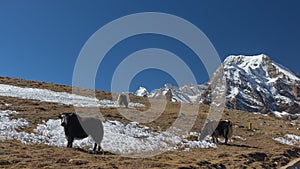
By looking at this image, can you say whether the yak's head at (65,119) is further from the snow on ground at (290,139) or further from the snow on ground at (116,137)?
the snow on ground at (290,139)

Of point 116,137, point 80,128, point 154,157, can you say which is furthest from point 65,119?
point 154,157

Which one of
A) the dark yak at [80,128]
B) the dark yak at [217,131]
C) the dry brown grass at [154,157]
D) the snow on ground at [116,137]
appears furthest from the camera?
the dark yak at [217,131]

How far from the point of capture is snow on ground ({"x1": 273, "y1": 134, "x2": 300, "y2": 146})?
38.0m

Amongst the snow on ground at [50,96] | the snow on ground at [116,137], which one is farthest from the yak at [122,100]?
the snow on ground at [116,137]

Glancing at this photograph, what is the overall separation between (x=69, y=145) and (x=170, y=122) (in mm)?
15877

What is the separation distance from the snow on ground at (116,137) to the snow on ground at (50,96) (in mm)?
12094

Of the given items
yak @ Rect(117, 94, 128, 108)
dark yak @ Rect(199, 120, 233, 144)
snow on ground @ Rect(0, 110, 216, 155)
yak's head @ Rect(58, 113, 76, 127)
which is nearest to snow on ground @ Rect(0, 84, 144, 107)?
yak @ Rect(117, 94, 128, 108)

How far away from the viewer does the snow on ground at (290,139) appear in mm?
38013

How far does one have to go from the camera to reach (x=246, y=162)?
23.8m

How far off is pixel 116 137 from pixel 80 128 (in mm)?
4253

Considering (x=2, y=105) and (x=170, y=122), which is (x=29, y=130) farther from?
(x=170, y=122)

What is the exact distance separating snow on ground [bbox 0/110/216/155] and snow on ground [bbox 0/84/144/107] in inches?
476

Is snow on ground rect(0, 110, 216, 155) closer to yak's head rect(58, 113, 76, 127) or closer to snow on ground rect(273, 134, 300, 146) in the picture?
yak's head rect(58, 113, 76, 127)

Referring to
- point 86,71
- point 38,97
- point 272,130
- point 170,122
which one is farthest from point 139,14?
point 272,130
